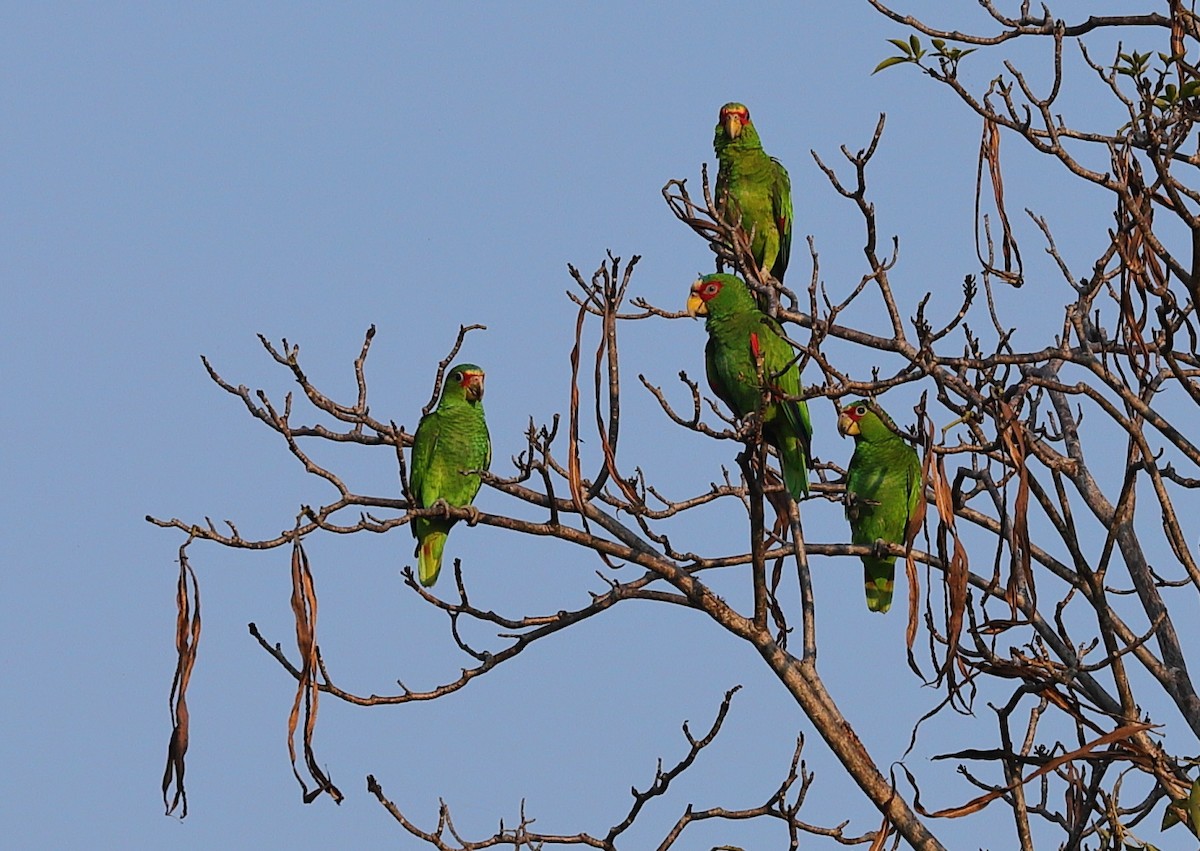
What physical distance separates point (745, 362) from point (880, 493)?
1.39 meters

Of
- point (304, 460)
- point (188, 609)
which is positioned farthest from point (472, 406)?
point (188, 609)

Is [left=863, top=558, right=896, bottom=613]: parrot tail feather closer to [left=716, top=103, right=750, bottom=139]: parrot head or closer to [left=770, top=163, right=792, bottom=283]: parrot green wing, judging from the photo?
[left=770, top=163, right=792, bottom=283]: parrot green wing

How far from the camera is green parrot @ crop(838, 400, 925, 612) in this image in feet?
24.1

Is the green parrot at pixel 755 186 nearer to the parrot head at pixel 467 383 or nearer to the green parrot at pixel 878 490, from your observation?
the green parrot at pixel 878 490

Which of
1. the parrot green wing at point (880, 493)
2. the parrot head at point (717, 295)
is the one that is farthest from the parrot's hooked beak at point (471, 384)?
the parrot green wing at point (880, 493)

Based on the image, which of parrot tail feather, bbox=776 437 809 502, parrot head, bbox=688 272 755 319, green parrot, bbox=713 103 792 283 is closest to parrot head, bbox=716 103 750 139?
green parrot, bbox=713 103 792 283

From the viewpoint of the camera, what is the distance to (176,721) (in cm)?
397

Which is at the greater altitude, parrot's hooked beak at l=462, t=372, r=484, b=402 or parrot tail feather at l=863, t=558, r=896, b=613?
parrot's hooked beak at l=462, t=372, r=484, b=402

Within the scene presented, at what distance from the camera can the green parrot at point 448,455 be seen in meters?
7.38

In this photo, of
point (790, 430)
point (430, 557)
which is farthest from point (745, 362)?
point (430, 557)

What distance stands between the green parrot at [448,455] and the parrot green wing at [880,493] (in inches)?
73.4

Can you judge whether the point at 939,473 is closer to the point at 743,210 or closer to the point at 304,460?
the point at 304,460

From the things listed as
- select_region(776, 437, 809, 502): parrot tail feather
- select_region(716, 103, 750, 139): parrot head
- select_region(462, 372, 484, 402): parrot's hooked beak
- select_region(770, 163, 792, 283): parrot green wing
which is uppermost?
select_region(716, 103, 750, 139): parrot head

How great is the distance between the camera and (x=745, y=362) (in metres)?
6.36
